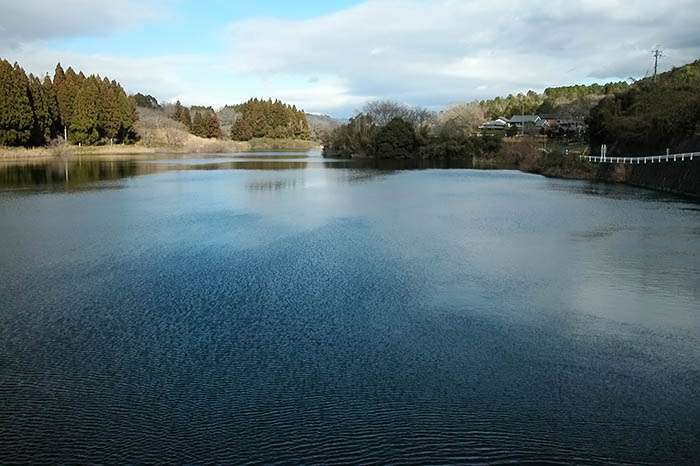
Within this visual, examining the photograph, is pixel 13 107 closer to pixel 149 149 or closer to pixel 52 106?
pixel 52 106

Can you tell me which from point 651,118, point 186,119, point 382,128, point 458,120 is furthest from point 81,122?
point 651,118

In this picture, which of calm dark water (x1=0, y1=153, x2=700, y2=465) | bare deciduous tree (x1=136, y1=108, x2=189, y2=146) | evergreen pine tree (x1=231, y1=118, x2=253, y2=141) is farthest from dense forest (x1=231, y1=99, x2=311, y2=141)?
calm dark water (x1=0, y1=153, x2=700, y2=465)

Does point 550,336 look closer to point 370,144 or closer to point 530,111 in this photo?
point 370,144

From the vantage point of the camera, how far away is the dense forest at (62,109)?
100ft

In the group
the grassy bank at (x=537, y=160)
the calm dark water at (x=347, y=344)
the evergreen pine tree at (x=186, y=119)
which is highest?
the evergreen pine tree at (x=186, y=119)

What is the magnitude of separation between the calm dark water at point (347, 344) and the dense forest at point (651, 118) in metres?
10.9

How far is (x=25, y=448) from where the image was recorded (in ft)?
11.0

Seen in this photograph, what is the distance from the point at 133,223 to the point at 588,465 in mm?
9819

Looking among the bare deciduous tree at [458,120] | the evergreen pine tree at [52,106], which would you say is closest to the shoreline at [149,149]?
the evergreen pine tree at [52,106]

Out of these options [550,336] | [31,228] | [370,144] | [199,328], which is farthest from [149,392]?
[370,144]

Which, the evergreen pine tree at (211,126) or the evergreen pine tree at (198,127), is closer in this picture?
the evergreen pine tree at (198,127)

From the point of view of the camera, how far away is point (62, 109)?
35.9 metres

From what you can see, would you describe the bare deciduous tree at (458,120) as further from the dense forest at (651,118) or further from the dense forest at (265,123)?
the dense forest at (265,123)

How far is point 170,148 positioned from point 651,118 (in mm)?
38121
